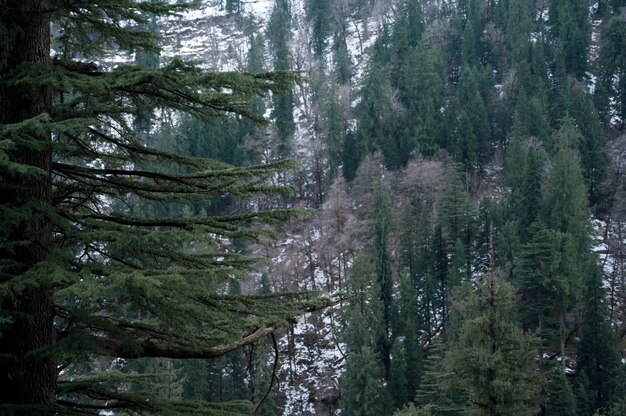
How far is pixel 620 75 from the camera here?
224 feet

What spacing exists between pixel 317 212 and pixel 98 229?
1851 millimetres

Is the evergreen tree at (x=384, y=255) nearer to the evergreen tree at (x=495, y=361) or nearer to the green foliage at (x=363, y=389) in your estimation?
the green foliage at (x=363, y=389)

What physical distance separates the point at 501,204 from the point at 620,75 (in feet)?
92.5

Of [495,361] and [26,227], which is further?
[495,361]

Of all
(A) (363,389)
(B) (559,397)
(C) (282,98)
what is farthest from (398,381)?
(C) (282,98)

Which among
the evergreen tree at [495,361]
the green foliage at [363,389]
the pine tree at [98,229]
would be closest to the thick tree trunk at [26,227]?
the pine tree at [98,229]

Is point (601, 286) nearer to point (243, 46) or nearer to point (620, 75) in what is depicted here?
point (620, 75)

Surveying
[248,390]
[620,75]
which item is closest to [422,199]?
[248,390]

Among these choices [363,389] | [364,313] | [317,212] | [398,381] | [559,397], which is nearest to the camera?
[317,212]

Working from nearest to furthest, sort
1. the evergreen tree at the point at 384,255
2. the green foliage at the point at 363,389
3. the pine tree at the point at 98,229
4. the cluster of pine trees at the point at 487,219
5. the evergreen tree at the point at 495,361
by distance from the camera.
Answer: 1. the pine tree at the point at 98,229
2. the evergreen tree at the point at 495,361
3. the cluster of pine trees at the point at 487,219
4. the green foliage at the point at 363,389
5. the evergreen tree at the point at 384,255

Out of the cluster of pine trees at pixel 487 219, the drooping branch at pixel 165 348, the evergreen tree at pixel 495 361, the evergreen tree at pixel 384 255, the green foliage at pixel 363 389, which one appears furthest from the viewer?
the evergreen tree at pixel 384 255

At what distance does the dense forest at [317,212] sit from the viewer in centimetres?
412

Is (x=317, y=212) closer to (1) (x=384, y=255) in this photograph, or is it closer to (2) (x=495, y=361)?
(2) (x=495, y=361)

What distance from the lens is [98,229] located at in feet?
13.2
